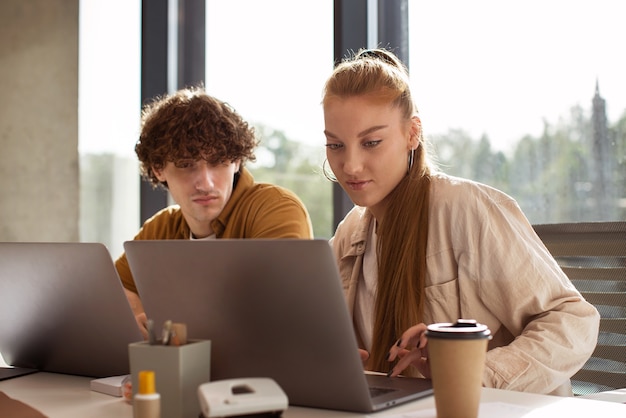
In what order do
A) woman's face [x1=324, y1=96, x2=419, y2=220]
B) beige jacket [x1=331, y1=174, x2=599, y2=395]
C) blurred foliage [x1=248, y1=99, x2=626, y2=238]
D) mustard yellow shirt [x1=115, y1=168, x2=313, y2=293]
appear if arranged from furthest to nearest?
blurred foliage [x1=248, y1=99, x2=626, y2=238] → mustard yellow shirt [x1=115, y1=168, x2=313, y2=293] → woman's face [x1=324, y1=96, x2=419, y2=220] → beige jacket [x1=331, y1=174, x2=599, y2=395]

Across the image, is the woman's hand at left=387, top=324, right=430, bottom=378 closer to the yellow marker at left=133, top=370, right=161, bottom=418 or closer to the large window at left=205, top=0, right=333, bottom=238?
the yellow marker at left=133, top=370, right=161, bottom=418

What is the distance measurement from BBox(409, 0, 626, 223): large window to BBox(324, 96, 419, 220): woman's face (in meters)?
0.39

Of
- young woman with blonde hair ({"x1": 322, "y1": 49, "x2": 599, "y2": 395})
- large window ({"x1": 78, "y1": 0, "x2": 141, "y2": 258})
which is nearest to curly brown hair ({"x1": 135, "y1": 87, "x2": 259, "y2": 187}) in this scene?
young woman with blonde hair ({"x1": 322, "y1": 49, "x2": 599, "y2": 395})

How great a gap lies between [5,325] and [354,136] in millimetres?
757

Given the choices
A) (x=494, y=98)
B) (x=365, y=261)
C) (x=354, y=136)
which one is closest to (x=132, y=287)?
(x=365, y=261)

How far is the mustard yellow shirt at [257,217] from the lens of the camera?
73.6 inches

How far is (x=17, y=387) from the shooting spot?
1.20 metres

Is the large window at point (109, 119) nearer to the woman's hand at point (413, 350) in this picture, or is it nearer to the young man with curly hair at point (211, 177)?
the young man with curly hair at point (211, 177)

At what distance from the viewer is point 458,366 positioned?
2.84 ft

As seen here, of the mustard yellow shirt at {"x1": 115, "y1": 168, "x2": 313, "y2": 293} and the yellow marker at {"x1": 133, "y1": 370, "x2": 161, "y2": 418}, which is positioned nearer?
the yellow marker at {"x1": 133, "y1": 370, "x2": 161, "y2": 418}

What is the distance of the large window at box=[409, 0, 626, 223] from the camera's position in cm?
206

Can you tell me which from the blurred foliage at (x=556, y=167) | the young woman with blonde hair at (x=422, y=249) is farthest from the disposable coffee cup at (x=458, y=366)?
the blurred foliage at (x=556, y=167)

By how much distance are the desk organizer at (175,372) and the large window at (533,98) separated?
119 centimetres

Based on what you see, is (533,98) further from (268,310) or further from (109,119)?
(109,119)
